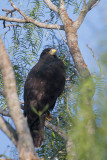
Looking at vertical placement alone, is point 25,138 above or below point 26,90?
above

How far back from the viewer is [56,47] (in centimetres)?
453

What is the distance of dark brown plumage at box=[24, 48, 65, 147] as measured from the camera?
4266 mm

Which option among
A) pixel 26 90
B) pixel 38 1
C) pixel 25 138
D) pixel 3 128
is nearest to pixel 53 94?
pixel 26 90

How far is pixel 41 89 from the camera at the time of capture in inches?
175

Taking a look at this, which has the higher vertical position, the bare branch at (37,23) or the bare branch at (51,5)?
the bare branch at (51,5)

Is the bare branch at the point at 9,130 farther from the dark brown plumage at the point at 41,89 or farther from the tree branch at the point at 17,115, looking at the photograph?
the dark brown plumage at the point at 41,89

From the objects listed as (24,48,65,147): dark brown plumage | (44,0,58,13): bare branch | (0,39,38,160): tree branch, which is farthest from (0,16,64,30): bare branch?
(0,39,38,160): tree branch

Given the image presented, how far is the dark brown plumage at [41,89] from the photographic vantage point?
4266mm

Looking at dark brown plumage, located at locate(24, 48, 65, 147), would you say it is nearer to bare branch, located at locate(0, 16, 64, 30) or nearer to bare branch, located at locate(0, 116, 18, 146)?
bare branch, located at locate(0, 16, 64, 30)

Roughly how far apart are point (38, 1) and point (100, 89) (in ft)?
10.1

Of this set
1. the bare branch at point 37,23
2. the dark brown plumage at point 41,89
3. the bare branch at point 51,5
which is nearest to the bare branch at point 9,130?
the dark brown plumage at point 41,89

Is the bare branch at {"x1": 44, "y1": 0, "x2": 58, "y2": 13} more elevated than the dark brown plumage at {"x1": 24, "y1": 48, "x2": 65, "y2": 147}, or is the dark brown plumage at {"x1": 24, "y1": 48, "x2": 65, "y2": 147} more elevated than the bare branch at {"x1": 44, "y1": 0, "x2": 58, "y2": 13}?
the bare branch at {"x1": 44, "y1": 0, "x2": 58, "y2": 13}

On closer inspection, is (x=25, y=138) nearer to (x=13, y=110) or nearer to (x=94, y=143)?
(x=13, y=110)

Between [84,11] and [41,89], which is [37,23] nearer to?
[84,11]
